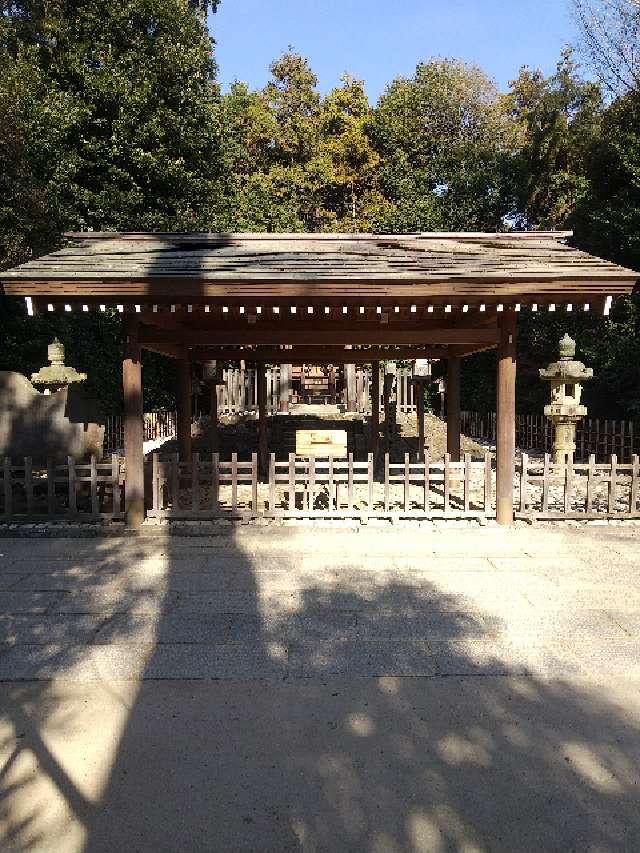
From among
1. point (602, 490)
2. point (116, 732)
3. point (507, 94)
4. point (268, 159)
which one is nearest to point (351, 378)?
point (602, 490)

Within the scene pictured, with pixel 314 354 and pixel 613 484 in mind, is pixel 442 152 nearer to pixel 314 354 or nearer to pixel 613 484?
pixel 314 354

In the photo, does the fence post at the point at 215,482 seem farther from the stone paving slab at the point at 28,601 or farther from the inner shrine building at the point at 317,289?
the stone paving slab at the point at 28,601

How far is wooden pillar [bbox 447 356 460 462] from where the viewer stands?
443 inches

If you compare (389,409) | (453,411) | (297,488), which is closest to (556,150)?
(389,409)

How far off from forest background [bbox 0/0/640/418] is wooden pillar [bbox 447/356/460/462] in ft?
10.7

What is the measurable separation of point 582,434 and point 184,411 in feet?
30.4

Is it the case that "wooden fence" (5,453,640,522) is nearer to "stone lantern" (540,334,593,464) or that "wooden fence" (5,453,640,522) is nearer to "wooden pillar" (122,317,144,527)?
"wooden pillar" (122,317,144,527)

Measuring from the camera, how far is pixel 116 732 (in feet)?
10.2

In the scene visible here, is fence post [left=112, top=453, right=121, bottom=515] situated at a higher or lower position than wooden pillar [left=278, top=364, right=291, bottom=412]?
lower

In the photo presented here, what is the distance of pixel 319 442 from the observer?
857cm

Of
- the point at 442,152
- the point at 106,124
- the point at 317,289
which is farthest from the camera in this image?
the point at 442,152

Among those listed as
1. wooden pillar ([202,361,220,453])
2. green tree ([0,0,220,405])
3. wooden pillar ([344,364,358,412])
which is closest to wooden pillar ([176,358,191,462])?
wooden pillar ([202,361,220,453])

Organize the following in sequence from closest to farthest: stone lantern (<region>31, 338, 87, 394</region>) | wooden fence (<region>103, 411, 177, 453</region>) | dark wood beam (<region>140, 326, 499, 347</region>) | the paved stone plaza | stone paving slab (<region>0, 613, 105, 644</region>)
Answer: the paved stone plaza < stone paving slab (<region>0, 613, 105, 644</region>) < dark wood beam (<region>140, 326, 499, 347</region>) < stone lantern (<region>31, 338, 87, 394</region>) < wooden fence (<region>103, 411, 177, 453</region>)

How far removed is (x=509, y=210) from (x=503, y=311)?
1727cm
